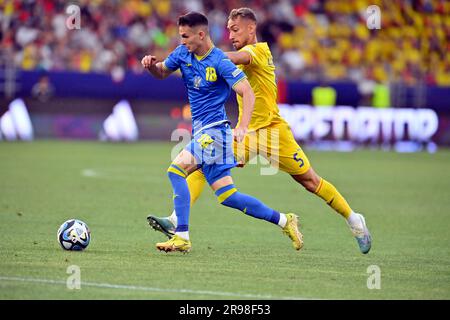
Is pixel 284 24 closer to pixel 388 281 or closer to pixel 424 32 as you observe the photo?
pixel 424 32

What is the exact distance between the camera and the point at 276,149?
9.70 m

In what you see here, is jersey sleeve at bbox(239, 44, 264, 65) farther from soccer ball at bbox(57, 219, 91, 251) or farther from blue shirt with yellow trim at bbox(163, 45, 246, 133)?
soccer ball at bbox(57, 219, 91, 251)

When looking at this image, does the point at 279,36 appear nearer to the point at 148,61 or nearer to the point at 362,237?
the point at 362,237

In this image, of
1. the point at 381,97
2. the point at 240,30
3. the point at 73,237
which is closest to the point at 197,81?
the point at 240,30

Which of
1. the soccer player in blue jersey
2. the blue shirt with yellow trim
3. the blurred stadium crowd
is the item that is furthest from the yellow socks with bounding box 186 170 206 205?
the blurred stadium crowd

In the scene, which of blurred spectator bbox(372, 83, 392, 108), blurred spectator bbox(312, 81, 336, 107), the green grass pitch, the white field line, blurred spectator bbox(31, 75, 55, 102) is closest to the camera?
the white field line

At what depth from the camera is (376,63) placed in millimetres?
30109

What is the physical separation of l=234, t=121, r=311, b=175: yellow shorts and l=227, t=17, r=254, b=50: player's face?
94 centimetres

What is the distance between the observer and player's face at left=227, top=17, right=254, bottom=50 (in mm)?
9695

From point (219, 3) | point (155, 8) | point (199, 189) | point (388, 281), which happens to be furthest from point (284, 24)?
point (388, 281)

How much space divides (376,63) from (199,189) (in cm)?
2134

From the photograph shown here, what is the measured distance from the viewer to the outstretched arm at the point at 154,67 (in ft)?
29.8

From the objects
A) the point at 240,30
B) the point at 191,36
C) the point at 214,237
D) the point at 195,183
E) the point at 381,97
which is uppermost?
the point at 240,30

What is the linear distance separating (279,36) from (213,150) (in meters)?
21.3
